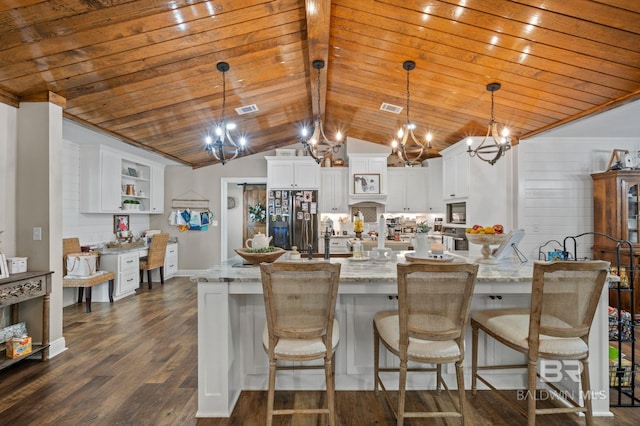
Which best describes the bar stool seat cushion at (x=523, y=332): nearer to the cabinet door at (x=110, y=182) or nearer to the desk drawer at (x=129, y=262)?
the desk drawer at (x=129, y=262)

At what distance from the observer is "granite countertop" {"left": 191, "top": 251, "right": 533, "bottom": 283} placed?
201 cm

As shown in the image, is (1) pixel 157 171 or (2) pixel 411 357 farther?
(1) pixel 157 171

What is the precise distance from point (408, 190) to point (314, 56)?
12.6 feet

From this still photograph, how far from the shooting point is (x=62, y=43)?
7.68 ft

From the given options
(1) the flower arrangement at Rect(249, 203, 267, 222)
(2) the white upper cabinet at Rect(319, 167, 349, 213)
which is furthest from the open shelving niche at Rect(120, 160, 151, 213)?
(2) the white upper cabinet at Rect(319, 167, 349, 213)

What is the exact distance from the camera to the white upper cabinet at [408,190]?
6.37 m

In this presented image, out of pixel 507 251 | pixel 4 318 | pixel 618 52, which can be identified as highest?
pixel 618 52

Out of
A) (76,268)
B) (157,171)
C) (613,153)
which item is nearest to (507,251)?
(613,153)

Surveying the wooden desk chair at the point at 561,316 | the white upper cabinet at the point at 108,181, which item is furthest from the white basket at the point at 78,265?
the wooden desk chair at the point at 561,316

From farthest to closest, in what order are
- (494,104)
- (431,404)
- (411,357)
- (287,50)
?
(494,104)
(287,50)
(431,404)
(411,357)

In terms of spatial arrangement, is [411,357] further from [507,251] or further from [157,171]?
Result: [157,171]

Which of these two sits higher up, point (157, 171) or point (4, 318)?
point (157, 171)

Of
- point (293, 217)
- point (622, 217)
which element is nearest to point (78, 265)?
point (293, 217)

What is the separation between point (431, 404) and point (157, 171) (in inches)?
248
